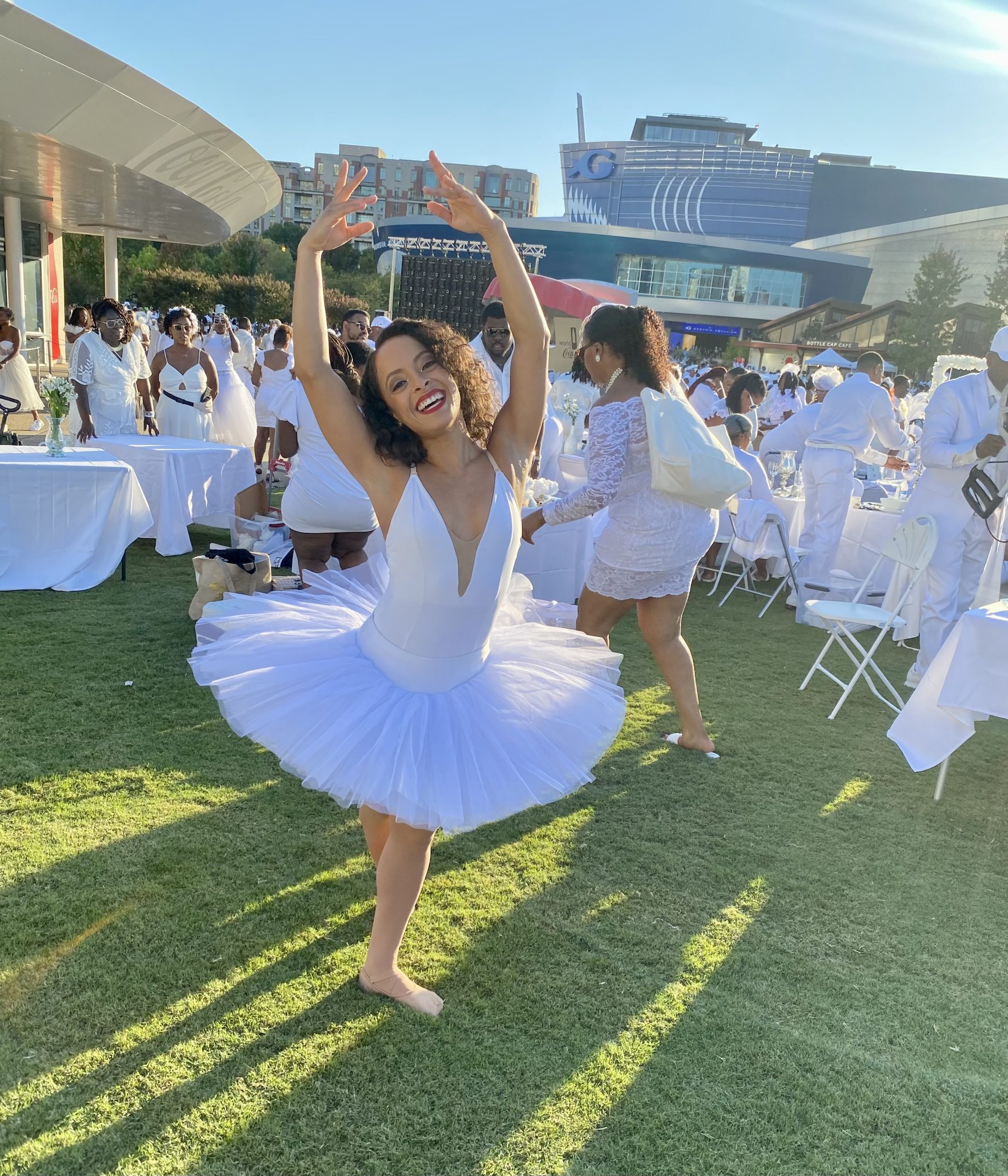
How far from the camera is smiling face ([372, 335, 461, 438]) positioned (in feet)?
6.73

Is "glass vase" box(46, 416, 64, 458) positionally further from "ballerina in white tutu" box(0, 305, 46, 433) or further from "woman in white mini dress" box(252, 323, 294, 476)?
"ballerina in white tutu" box(0, 305, 46, 433)

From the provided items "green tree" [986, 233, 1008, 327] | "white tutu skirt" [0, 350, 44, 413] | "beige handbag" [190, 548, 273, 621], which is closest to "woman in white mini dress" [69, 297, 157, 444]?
"beige handbag" [190, 548, 273, 621]

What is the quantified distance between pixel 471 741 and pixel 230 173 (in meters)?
18.3

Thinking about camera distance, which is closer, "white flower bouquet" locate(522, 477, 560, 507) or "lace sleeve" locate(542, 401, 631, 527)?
"lace sleeve" locate(542, 401, 631, 527)

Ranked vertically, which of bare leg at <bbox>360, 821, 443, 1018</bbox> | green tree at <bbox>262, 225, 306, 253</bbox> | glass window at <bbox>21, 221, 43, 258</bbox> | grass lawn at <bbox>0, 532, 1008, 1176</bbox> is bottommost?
grass lawn at <bbox>0, 532, 1008, 1176</bbox>

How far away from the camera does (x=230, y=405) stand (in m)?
11.2

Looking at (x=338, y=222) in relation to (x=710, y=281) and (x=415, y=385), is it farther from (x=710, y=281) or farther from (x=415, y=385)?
(x=710, y=281)

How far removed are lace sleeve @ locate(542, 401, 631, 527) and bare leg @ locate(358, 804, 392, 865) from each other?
5.30 feet

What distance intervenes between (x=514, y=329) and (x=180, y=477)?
5.65 metres

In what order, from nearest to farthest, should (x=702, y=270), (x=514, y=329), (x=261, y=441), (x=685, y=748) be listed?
(x=514, y=329)
(x=685, y=748)
(x=261, y=441)
(x=702, y=270)

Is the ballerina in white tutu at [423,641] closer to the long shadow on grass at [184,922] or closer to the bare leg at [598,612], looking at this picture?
the long shadow on grass at [184,922]

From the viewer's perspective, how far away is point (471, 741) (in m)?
2.14

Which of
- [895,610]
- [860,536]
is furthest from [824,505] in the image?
[895,610]

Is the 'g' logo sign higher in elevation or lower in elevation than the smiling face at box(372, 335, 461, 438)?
higher
